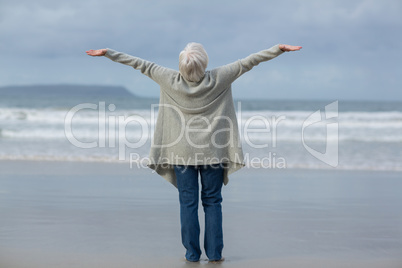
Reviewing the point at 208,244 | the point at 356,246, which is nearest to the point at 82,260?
the point at 208,244

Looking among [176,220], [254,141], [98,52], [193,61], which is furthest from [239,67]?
[254,141]

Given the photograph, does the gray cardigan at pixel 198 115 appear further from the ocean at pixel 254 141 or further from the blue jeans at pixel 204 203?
the ocean at pixel 254 141

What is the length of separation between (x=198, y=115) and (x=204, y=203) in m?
0.60

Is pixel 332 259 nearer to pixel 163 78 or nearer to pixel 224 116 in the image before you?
pixel 224 116

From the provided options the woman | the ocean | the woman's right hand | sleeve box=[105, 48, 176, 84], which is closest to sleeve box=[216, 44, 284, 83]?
the woman

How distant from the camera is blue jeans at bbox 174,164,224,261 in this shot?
A: 356 centimetres

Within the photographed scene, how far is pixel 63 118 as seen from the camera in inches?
872

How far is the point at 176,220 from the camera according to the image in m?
5.00

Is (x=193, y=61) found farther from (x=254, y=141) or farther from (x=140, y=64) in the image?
(x=254, y=141)

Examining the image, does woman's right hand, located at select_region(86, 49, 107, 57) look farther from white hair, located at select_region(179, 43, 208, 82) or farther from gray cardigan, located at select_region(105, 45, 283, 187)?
white hair, located at select_region(179, 43, 208, 82)

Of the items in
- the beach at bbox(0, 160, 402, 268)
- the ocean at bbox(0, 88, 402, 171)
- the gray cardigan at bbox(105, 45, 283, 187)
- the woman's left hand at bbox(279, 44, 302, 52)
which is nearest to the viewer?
the woman's left hand at bbox(279, 44, 302, 52)

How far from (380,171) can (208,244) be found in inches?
230

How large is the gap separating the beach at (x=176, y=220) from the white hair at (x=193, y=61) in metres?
1.26

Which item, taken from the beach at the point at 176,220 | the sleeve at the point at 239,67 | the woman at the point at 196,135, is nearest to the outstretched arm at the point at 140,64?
the woman at the point at 196,135
